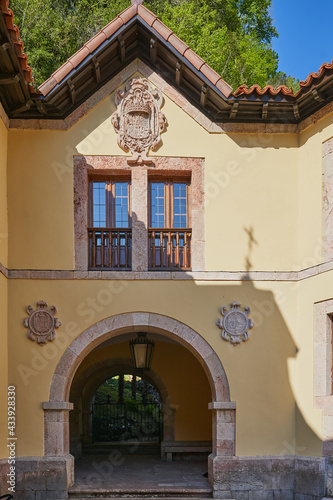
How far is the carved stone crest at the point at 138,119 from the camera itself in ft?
28.0

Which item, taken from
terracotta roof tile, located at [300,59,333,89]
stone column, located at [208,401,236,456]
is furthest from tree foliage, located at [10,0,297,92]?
stone column, located at [208,401,236,456]

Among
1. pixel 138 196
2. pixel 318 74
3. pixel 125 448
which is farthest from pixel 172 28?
pixel 125 448

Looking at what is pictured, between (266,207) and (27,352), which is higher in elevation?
(266,207)

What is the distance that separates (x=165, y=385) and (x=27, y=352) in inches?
141

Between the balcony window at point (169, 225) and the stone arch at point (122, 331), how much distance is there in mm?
908

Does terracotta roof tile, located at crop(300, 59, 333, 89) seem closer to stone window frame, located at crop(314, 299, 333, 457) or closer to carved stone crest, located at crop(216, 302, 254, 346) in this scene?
stone window frame, located at crop(314, 299, 333, 457)

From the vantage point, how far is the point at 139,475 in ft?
29.8

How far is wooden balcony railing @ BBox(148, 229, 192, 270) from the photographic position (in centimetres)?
859

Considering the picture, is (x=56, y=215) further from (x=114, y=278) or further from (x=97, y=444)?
(x=97, y=444)

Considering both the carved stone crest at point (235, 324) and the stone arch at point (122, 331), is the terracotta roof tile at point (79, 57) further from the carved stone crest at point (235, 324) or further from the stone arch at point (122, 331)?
the carved stone crest at point (235, 324)

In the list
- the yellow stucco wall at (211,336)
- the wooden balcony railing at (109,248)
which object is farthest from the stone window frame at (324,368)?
the wooden balcony railing at (109,248)

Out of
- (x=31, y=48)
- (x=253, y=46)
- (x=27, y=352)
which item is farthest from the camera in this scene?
(x=253, y=46)

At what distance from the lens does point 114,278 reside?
27.3 ft

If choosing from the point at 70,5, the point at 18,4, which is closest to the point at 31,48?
the point at 18,4
